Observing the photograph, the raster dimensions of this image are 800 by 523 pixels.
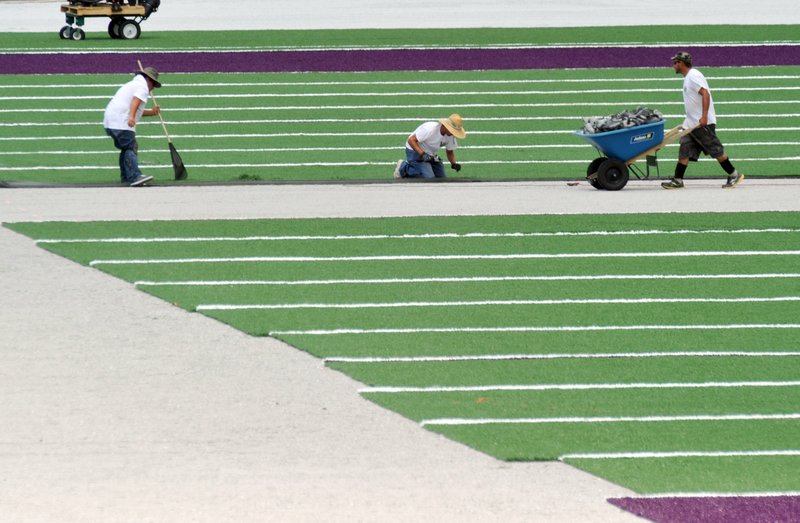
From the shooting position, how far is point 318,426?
9164 mm

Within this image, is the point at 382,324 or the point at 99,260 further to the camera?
the point at 99,260

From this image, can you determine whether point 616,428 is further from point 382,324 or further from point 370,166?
point 370,166

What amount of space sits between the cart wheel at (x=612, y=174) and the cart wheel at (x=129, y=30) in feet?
61.8

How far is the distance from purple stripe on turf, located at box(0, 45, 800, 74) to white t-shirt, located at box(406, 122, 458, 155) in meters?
9.75

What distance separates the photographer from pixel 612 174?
18797mm

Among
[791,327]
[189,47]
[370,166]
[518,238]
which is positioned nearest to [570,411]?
[791,327]

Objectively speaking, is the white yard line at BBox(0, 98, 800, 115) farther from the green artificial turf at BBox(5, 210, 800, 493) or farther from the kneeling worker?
the green artificial turf at BBox(5, 210, 800, 493)

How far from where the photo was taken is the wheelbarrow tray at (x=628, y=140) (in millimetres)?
18234

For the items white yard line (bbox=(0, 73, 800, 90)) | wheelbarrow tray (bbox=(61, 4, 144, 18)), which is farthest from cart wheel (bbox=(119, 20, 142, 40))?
white yard line (bbox=(0, 73, 800, 90))

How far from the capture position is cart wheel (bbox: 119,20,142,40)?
3503cm

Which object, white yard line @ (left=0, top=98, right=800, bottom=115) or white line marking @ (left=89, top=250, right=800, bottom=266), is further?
white yard line @ (left=0, top=98, right=800, bottom=115)

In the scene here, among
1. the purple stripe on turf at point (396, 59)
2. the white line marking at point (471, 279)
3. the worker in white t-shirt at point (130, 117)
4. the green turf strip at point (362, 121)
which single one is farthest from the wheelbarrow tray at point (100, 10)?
the white line marking at point (471, 279)

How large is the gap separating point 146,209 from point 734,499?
424 inches

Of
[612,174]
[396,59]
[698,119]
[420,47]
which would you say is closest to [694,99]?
[698,119]
